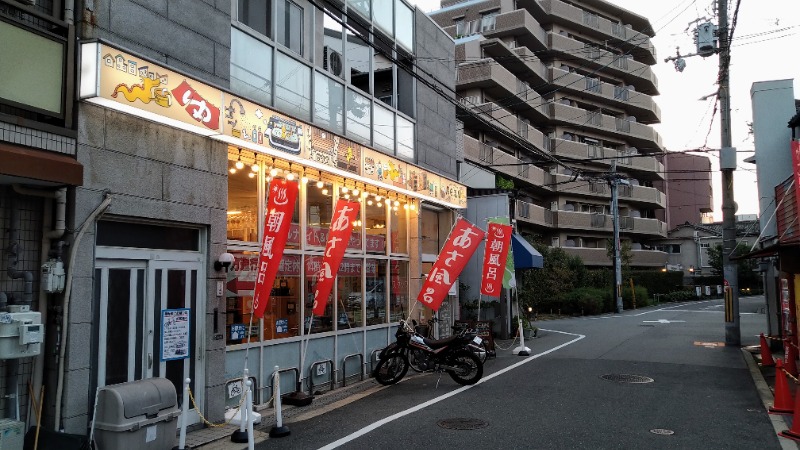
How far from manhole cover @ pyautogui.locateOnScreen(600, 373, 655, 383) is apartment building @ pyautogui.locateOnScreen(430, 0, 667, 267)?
2365 centimetres

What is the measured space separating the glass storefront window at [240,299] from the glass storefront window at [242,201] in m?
0.37

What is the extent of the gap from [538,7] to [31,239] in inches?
1785

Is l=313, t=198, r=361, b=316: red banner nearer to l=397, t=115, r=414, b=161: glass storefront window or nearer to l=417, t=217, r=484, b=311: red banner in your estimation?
l=417, t=217, r=484, b=311: red banner

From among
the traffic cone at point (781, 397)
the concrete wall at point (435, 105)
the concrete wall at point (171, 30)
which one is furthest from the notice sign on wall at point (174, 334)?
the traffic cone at point (781, 397)

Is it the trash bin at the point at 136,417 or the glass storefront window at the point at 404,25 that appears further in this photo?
the glass storefront window at the point at 404,25

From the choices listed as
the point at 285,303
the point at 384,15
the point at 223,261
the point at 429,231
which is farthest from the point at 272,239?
the point at 429,231

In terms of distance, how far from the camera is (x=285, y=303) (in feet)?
36.0

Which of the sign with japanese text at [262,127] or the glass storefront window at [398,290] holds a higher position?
the sign with japanese text at [262,127]

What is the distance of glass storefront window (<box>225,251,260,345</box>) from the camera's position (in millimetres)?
9578

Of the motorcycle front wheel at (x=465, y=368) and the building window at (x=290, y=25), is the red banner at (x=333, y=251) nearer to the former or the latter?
the motorcycle front wheel at (x=465, y=368)

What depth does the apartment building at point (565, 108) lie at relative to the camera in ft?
130

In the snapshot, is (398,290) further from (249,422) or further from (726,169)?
(726,169)

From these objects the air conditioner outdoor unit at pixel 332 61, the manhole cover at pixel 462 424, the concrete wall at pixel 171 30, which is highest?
the air conditioner outdoor unit at pixel 332 61

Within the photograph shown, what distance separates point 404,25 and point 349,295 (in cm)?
774
